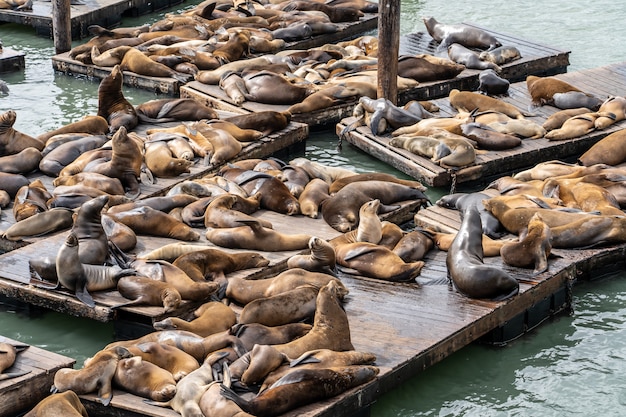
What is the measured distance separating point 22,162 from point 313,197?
2845mm

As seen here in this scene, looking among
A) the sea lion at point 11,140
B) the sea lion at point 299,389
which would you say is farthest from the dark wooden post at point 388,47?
the sea lion at point 299,389

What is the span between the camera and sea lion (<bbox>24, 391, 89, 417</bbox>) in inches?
209

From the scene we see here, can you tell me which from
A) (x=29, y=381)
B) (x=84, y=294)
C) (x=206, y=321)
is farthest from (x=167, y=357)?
(x=84, y=294)

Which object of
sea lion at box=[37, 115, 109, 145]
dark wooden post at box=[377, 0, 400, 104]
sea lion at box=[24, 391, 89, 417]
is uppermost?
dark wooden post at box=[377, 0, 400, 104]

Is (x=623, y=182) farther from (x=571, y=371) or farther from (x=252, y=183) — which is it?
(x=252, y=183)

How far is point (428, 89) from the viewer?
40.2ft

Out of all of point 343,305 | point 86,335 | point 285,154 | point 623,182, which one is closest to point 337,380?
point 343,305

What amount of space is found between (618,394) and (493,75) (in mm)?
6022

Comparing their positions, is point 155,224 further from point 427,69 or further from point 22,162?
point 427,69

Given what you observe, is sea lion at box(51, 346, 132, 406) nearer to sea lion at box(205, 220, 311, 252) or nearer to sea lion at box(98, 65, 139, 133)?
sea lion at box(205, 220, 311, 252)

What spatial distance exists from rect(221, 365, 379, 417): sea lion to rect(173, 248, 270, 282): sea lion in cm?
155

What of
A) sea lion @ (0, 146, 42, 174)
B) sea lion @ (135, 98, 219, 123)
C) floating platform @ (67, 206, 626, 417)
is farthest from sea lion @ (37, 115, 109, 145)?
floating platform @ (67, 206, 626, 417)

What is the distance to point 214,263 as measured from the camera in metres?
7.11

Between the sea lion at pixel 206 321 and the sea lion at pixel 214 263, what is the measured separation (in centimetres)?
48
